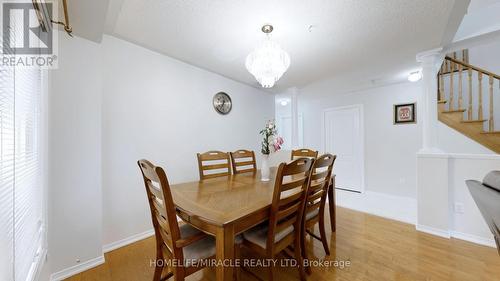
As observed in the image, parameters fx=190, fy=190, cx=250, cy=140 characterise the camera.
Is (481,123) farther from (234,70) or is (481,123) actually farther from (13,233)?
(13,233)

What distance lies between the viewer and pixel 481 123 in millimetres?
2816

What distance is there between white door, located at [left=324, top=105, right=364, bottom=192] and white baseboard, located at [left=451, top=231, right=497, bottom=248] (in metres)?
1.95

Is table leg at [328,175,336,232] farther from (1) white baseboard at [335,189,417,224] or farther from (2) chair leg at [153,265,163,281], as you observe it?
(2) chair leg at [153,265,163,281]

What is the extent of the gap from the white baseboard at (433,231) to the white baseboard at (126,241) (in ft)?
10.8

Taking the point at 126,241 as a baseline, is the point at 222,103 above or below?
above

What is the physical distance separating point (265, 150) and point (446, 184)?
7.20ft

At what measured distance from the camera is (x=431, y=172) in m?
2.32

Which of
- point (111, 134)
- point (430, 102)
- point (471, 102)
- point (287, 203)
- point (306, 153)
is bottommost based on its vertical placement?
point (287, 203)

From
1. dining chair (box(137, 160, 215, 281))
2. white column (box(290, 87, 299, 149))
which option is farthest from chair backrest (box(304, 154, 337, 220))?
white column (box(290, 87, 299, 149))

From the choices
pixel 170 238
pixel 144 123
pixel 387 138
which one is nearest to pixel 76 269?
pixel 170 238

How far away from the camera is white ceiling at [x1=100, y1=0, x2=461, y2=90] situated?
5.12ft

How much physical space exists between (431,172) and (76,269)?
12.6ft

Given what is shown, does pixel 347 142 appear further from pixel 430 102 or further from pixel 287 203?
pixel 287 203

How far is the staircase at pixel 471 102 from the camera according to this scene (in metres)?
2.80
